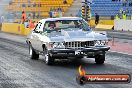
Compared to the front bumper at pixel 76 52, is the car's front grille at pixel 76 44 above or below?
above

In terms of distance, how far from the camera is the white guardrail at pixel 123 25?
127ft

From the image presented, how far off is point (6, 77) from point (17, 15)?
159 feet

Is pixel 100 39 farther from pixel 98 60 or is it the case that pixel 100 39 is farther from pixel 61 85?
pixel 61 85

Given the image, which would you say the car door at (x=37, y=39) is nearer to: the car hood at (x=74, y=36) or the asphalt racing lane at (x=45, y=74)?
the asphalt racing lane at (x=45, y=74)

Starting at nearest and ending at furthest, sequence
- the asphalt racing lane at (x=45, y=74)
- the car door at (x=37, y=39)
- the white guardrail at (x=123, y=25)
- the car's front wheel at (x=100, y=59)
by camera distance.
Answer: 1. the asphalt racing lane at (x=45, y=74)
2. the car's front wheel at (x=100, y=59)
3. the car door at (x=37, y=39)
4. the white guardrail at (x=123, y=25)

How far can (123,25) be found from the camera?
40.4 m

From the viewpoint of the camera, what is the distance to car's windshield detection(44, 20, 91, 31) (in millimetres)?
12508

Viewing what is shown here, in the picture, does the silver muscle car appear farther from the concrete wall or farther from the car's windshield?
the concrete wall

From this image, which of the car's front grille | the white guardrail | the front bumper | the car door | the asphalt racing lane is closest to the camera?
the asphalt racing lane

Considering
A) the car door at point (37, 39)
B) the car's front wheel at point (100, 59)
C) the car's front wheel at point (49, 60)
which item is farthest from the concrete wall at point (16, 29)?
the car's front wheel at point (49, 60)

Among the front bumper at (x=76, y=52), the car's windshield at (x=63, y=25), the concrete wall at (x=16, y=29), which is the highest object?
the car's windshield at (x=63, y=25)

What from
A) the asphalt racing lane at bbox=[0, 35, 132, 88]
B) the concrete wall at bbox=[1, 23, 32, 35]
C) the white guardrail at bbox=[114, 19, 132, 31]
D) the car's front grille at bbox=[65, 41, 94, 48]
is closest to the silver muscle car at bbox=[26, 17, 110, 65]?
the car's front grille at bbox=[65, 41, 94, 48]

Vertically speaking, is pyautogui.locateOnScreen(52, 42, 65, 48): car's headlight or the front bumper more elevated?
pyautogui.locateOnScreen(52, 42, 65, 48): car's headlight

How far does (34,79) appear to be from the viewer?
884 cm
